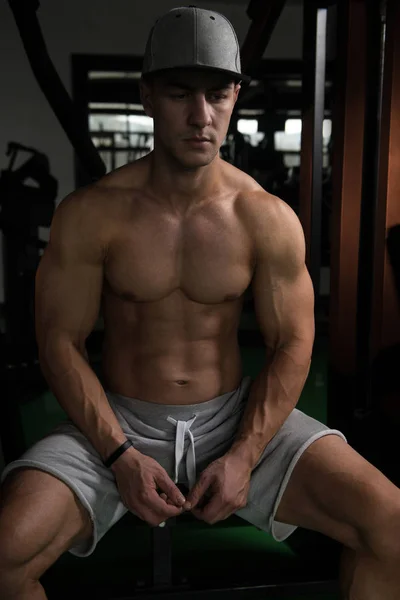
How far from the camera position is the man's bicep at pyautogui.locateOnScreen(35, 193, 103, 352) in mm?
1129

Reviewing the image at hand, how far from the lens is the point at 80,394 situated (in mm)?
1146

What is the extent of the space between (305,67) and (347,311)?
614 millimetres

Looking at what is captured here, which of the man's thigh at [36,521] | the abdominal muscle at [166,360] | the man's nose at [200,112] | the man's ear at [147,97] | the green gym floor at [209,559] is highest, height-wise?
the man's ear at [147,97]

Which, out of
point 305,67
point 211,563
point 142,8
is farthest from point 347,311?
point 142,8

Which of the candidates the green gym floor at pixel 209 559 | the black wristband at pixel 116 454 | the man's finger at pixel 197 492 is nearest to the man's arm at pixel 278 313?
the man's finger at pixel 197 492

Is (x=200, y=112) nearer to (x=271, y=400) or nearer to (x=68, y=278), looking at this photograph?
(x=68, y=278)

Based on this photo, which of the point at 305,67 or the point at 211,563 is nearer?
the point at 305,67

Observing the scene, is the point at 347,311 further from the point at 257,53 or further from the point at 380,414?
the point at 257,53

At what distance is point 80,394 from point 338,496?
501 mm

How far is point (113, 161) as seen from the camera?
233cm

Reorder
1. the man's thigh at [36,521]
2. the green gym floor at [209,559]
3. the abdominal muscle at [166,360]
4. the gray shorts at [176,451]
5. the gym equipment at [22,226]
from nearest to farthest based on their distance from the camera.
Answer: the man's thigh at [36,521] → the gray shorts at [176,451] → the abdominal muscle at [166,360] → the green gym floor at [209,559] → the gym equipment at [22,226]

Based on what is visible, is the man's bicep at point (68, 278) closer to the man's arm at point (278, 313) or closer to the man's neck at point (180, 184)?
the man's neck at point (180, 184)

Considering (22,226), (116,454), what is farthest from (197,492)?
(22,226)

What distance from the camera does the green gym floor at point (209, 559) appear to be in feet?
4.68
